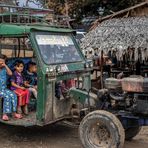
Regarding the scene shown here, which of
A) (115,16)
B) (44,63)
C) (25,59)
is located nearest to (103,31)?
(115,16)

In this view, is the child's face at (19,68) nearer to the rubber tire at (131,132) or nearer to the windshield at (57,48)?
the windshield at (57,48)

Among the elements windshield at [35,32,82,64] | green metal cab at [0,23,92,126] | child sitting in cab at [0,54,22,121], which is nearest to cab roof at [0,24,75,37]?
green metal cab at [0,23,92,126]

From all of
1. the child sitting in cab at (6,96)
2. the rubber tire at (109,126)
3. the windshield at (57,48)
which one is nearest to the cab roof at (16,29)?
the windshield at (57,48)

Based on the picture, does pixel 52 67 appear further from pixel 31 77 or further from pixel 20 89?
pixel 31 77

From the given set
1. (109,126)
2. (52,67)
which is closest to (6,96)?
(52,67)

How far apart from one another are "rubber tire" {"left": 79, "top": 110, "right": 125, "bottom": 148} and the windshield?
124 cm

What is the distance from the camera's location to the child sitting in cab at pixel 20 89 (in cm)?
739

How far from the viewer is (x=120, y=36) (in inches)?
561

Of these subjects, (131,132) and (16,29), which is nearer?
(16,29)

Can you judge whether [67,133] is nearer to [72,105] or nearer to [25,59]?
[72,105]

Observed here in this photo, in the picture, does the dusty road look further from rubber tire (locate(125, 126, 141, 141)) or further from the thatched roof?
the thatched roof

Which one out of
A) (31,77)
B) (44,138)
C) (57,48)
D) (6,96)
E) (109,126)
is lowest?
(44,138)

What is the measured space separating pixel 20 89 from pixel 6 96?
0.31m

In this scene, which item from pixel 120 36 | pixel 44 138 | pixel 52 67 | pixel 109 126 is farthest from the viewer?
pixel 120 36
